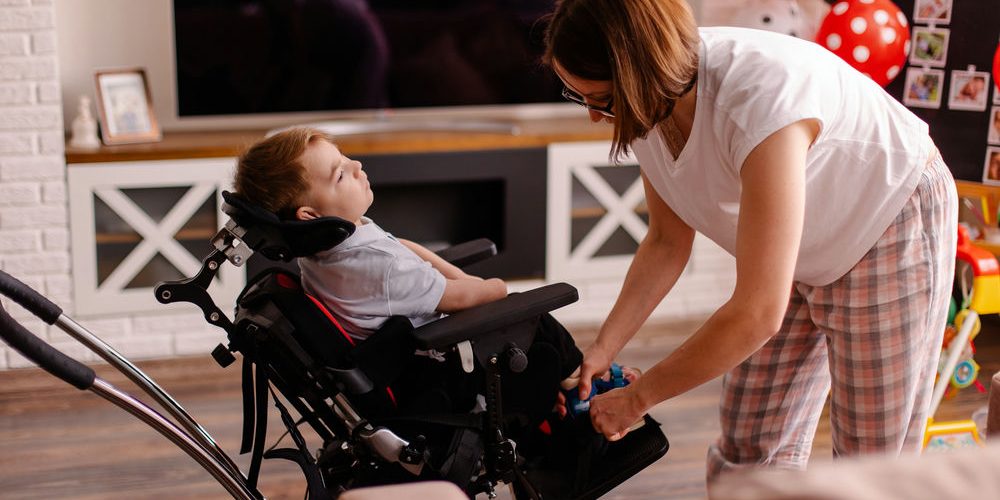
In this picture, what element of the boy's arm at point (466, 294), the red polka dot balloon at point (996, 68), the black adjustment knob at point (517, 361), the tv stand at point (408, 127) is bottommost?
the tv stand at point (408, 127)

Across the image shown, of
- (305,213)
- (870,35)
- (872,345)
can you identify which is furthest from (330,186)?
(870,35)

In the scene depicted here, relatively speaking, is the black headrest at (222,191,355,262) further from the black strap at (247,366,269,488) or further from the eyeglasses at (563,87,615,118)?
the eyeglasses at (563,87,615,118)

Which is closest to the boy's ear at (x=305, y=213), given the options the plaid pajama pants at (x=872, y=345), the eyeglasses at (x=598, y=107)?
the eyeglasses at (x=598, y=107)

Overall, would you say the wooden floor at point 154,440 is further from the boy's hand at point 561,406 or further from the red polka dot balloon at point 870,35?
the red polka dot balloon at point 870,35

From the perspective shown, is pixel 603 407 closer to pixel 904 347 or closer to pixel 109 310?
pixel 904 347

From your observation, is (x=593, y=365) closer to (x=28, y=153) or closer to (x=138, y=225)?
(x=138, y=225)

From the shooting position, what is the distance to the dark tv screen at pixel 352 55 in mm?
A: 3531

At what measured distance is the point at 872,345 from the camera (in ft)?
5.45

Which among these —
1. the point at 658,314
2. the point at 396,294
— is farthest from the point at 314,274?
the point at 658,314

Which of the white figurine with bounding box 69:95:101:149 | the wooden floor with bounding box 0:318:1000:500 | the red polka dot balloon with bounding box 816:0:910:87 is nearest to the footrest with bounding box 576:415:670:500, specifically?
the wooden floor with bounding box 0:318:1000:500

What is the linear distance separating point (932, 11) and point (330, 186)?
6.33 ft

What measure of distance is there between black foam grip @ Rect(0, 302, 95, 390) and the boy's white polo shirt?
0.46 m

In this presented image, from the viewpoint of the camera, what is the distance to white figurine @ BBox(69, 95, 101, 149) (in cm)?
335

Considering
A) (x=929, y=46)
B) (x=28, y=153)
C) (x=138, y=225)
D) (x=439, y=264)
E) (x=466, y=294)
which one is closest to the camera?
(x=466, y=294)
